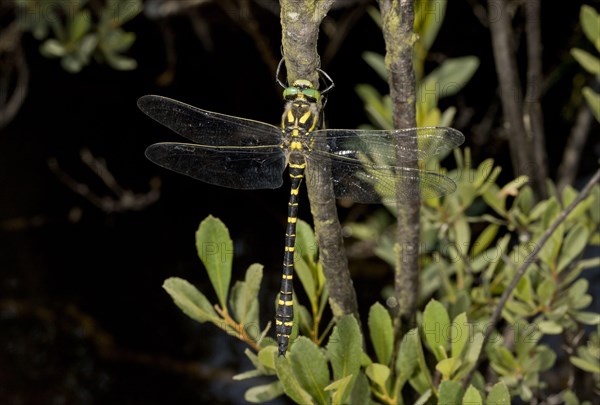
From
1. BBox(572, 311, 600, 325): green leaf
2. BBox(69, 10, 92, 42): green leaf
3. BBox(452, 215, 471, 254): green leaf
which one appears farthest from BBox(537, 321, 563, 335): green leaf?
BBox(69, 10, 92, 42): green leaf

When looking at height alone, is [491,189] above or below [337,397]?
above

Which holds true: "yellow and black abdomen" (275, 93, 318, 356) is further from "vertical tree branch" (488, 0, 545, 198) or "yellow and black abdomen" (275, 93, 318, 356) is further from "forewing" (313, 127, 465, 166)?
"vertical tree branch" (488, 0, 545, 198)

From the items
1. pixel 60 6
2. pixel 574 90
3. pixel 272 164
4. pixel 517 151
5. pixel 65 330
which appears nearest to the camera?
pixel 272 164

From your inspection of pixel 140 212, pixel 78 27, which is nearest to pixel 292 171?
pixel 78 27

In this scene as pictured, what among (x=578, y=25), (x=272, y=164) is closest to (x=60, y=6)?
(x=272, y=164)

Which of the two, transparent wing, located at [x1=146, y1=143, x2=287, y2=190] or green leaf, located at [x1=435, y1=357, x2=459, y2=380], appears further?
transparent wing, located at [x1=146, y1=143, x2=287, y2=190]

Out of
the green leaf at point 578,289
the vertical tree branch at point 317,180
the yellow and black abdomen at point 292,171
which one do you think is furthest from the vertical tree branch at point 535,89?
the vertical tree branch at point 317,180

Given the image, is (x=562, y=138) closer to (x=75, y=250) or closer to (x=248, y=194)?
Result: (x=248, y=194)
